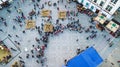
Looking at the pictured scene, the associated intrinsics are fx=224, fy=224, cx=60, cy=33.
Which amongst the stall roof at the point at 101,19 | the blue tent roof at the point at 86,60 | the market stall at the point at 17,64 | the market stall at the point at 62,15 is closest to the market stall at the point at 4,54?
the market stall at the point at 17,64

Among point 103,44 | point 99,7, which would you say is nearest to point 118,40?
point 103,44

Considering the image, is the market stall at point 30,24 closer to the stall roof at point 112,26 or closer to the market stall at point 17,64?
the market stall at point 17,64

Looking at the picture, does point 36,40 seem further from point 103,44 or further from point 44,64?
point 103,44

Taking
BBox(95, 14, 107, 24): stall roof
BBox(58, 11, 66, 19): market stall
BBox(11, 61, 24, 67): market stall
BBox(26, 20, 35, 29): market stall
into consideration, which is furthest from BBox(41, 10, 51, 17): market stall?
BBox(11, 61, 24, 67): market stall

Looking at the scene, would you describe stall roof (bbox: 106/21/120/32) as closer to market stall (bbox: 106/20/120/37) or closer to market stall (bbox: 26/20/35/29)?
market stall (bbox: 106/20/120/37)

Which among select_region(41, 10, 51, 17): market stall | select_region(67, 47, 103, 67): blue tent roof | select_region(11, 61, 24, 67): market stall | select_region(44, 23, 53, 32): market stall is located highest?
select_region(41, 10, 51, 17): market stall

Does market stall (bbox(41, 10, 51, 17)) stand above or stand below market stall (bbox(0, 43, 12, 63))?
above
